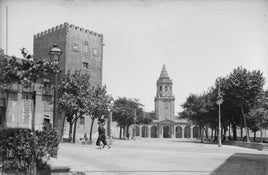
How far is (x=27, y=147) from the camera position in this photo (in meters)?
8.62

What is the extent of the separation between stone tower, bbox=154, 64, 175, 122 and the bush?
10331 centimetres

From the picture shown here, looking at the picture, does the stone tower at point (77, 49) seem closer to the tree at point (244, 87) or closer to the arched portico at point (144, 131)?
the tree at point (244, 87)

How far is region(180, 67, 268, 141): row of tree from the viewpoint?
127 ft

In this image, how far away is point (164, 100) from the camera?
11281cm

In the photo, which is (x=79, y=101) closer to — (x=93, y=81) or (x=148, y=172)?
(x=93, y=81)

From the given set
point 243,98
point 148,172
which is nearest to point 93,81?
point 243,98

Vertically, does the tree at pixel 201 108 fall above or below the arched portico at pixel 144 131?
above

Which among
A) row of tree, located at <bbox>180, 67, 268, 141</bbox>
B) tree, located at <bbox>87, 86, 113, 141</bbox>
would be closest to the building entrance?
row of tree, located at <bbox>180, 67, 268, 141</bbox>

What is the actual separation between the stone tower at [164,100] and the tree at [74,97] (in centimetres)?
7845

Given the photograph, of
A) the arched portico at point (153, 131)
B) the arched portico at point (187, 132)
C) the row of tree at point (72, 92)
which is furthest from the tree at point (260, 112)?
the arched portico at point (153, 131)

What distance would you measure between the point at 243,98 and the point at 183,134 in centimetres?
7018

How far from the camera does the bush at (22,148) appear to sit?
8.64 meters

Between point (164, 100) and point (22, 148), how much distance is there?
10508 centimetres

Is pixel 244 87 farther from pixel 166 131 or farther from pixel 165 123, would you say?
pixel 166 131
